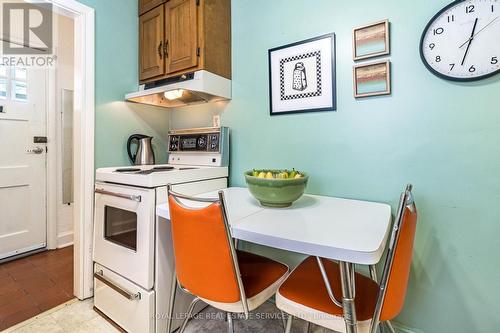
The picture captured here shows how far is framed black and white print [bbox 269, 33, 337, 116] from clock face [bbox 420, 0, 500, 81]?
0.47 metres

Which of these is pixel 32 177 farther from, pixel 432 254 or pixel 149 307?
pixel 432 254

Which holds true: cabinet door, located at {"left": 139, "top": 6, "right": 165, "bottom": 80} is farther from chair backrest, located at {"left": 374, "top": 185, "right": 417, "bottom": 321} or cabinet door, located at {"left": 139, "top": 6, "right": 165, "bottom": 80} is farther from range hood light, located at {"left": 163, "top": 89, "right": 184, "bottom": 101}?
chair backrest, located at {"left": 374, "top": 185, "right": 417, "bottom": 321}

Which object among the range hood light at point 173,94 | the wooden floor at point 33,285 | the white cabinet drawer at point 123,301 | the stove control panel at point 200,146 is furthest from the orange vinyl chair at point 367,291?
the wooden floor at point 33,285

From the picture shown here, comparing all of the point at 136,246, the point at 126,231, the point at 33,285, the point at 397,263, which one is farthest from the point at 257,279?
the point at 33,285

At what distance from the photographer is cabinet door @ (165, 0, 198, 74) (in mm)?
1692

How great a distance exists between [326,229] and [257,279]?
0.42 metres

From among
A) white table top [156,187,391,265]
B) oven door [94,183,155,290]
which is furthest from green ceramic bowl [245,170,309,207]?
oven door [94,183,155,290]

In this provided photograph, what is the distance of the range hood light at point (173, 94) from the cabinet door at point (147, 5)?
71cm

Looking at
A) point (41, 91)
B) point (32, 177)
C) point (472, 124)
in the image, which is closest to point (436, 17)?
point (472, 124)

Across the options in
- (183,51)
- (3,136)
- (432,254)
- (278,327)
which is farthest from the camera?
(3,136)

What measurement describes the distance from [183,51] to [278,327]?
6.36 feet

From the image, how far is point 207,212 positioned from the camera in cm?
86

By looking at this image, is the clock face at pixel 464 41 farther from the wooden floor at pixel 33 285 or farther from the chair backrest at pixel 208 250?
the wooden floor at pixel 33 285

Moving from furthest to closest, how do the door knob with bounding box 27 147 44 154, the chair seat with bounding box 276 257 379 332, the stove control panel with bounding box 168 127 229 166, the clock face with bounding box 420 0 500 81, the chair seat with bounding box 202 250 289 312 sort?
1. the door knob with bounding box 27 147 44 154
2. the stove control panel with bounding box 168 127 229 166
3. the clock face with bounding box 420 0 500 81
4. the chair seat with bounding box 202 250 289 312
5. the chair seat with bounding box 276 257 379 332
